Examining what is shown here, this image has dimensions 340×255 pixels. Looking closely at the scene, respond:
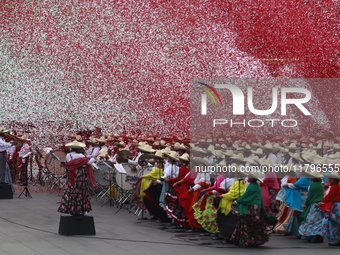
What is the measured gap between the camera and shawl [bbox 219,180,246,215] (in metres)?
15.7

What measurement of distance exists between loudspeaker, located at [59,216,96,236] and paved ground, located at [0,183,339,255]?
0.17 metres

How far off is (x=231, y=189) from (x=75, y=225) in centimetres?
286

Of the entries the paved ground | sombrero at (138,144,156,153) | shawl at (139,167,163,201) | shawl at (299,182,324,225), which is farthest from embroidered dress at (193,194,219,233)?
sombrero at (138,144,156,153)

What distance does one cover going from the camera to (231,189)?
15812mm

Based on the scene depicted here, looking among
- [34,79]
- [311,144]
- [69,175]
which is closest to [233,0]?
[34,79]

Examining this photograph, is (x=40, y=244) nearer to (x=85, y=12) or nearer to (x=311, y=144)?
(x=311, y=144)

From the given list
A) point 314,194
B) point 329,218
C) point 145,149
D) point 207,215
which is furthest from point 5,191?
point 329,218

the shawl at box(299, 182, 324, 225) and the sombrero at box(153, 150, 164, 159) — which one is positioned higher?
the sombrero at box(153, 150, 164, 159)

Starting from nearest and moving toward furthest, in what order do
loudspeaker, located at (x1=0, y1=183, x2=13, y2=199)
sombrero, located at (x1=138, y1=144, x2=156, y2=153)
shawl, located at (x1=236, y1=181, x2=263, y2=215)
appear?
shawl, located at (x1=236, y1=181, x2=263, y2=215), sombrero, located at (x1=138, y1=144, x2=156, y2=153), loudspeaker, located at (x1=0, y1=183, x2=13, y2=199)

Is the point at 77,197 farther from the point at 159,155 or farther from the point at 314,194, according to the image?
the point at 314,194

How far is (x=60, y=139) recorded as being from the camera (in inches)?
1185

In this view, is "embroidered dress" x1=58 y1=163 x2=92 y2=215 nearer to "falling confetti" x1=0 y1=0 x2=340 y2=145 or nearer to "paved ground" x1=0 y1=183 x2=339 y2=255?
"paved ground" x1=0 y1=183 x2=339 y2=255

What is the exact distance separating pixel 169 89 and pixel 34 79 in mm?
4787

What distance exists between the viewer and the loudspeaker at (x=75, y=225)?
645 inches
